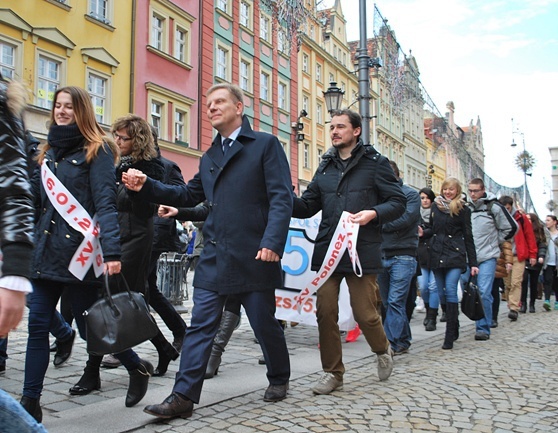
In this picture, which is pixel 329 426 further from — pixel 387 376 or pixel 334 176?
pixel 334 176

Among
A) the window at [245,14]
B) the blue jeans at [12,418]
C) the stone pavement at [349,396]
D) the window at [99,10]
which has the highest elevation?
the window at [245,14]

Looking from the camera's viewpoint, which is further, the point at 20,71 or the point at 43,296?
the point at 20,71

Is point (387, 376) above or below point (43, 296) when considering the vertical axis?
below

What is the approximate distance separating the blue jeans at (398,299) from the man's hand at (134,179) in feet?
10.5

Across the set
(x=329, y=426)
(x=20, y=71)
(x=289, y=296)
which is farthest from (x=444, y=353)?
(x=20, y=71)

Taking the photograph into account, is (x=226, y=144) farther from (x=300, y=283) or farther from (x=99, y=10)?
(x=99, y=10)

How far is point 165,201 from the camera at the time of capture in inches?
174

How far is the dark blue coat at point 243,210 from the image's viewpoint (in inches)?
164

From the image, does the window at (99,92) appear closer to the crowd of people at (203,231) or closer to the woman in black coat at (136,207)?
the crowd of people at (203,231)

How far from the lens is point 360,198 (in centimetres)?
509

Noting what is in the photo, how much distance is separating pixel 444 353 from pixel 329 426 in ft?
10.7

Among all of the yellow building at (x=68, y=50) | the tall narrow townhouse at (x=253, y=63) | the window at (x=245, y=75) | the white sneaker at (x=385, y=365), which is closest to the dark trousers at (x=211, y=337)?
the white sneaker at (x=385, y=365)

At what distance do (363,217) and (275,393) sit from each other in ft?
4.44

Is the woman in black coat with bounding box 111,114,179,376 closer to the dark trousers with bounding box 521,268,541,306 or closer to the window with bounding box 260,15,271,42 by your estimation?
the dark trousers with bounding box 521,268,541,306
